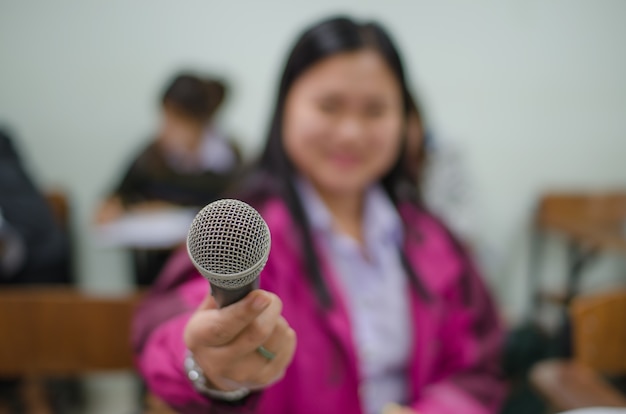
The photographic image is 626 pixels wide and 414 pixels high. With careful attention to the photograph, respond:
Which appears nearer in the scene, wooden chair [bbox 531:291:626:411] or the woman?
the woman

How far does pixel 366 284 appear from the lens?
699 millimetres

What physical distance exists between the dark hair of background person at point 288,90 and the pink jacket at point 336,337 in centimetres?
2

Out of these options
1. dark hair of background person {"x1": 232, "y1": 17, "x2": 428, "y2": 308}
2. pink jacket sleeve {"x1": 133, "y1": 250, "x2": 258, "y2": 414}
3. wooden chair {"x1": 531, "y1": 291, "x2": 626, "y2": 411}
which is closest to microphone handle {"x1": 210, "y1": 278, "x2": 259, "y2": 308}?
pink jacket sleeve {"x1": 133, "y1": 250, "x2": 258, "y2": 414}

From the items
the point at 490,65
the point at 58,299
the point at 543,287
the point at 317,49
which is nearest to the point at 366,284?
the point at 317,49

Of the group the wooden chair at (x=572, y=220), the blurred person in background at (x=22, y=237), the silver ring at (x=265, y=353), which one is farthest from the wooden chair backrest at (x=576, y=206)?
the silver ring at (x=265, y=353)

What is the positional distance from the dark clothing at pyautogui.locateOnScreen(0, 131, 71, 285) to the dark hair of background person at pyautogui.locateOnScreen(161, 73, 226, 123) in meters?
0.64

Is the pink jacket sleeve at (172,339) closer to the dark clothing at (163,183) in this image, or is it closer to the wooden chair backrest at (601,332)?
the wooden chair backrest at (601,332)

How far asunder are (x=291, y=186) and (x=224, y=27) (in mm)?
2031

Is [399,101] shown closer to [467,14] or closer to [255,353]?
[255,353]

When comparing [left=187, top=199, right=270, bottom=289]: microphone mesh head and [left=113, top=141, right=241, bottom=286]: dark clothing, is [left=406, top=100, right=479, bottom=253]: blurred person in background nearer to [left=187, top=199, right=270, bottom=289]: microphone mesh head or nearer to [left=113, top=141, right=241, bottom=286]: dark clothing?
[left=113, top=141, right=241, bottom=286]: dark clothing

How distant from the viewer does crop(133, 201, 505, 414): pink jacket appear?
46 centimetres

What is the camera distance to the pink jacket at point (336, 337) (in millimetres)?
464

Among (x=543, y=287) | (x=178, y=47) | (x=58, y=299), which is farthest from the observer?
(x=543, y=287)

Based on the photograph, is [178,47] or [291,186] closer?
[291,186]
